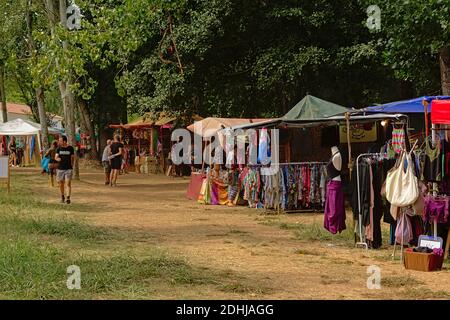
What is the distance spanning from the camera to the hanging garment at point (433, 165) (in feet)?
32.6

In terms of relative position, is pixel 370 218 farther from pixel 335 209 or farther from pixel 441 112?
pixel 441 112

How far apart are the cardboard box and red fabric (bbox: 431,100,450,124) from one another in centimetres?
179

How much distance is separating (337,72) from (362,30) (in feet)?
5.43

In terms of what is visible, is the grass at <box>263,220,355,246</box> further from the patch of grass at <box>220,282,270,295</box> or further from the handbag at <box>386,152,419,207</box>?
the patch of grass at <box>220,282,270,295</box>

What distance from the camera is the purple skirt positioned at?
1180 cm

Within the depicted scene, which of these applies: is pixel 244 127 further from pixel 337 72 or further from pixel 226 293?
pixel 226 293

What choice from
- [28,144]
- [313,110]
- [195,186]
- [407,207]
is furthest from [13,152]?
[407,207]

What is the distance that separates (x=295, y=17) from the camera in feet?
77.6

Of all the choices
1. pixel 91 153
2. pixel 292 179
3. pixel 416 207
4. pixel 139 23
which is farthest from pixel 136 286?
pixel 91 153

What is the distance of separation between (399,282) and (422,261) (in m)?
0.98

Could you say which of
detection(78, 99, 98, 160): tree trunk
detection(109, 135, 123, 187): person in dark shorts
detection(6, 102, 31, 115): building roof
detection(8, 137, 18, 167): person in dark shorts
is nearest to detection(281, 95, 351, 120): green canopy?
detection(109, 135, 123, 187): person in dark shorts

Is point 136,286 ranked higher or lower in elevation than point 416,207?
lower

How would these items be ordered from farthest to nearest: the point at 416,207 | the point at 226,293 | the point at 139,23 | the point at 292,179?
the point at 139,23 → the point at 292,179 → the point at 416,207 → the point at 226,293

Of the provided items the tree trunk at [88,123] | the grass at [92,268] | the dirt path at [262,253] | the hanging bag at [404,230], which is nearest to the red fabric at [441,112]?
the hanging bag at [404,230]
